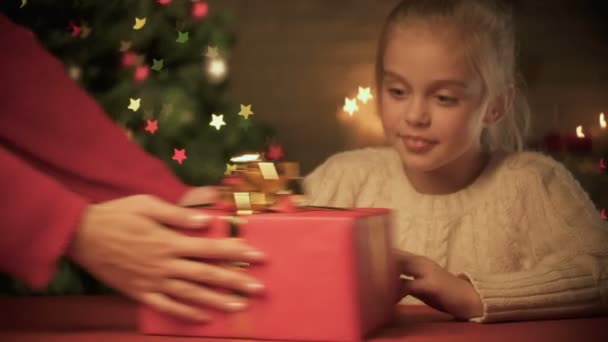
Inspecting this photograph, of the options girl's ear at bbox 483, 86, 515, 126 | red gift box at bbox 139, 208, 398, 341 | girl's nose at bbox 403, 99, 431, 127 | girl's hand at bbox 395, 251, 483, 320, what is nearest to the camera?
red gift box at bbox 139, 208, 398, 341

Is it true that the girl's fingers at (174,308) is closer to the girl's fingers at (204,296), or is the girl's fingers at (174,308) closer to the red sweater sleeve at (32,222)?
the girl's fingers at (204,296)

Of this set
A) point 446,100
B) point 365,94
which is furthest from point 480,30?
point 365,94

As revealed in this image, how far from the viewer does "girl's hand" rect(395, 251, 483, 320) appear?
87 centimetres

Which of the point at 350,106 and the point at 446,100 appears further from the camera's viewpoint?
the point at 350,106

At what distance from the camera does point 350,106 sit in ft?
8.06

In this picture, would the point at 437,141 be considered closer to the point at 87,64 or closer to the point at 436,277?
the point at 436,277

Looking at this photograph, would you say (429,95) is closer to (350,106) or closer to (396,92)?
(396,92)

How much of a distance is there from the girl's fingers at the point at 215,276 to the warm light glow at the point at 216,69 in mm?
1208

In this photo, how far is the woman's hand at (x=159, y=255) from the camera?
726 millimetres

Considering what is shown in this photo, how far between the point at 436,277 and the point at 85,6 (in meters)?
1.37

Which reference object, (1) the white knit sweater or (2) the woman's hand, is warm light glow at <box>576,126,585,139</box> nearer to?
(1) the white knit sweater

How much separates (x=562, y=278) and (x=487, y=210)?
1.47 feet

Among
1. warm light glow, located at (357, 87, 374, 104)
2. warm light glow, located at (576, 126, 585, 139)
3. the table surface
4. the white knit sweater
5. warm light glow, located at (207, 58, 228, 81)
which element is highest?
warm light glow, located at (357, 87, 374, 104)

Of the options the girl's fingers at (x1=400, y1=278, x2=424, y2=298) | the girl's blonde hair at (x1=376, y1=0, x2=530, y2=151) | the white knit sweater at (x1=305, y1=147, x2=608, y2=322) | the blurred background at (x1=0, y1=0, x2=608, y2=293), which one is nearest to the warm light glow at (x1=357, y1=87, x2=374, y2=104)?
the blurred background at (x1=0, y1=0, x2=608, y2=293)
